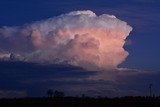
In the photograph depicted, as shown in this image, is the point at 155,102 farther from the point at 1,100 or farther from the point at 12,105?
the point at 1,100

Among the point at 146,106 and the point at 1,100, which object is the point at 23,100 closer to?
the point at 1,100

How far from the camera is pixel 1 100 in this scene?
169m

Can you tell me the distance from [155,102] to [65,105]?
21884 millimetres

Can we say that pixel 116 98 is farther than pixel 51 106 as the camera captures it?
Yes

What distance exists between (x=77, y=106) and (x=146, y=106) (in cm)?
1801

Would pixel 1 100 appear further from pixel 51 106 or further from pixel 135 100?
pixel 135 100

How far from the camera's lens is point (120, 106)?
145000 millimetres

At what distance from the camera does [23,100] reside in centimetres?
16312

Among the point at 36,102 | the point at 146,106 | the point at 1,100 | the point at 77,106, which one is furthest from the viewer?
the point at 1,100

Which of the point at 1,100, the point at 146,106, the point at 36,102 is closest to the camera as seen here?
the point at 146,106

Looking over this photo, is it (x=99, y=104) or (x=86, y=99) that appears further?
(x=86, y=99)

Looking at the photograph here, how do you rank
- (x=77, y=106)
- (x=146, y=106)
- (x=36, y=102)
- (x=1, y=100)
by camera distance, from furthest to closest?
(x=1, y=100)
(x=36, y=102)
(x=77, y=106)
(x=146, y=106)

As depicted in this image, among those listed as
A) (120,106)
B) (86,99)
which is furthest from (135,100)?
(86,99)

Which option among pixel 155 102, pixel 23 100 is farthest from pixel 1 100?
pixel 155 102
